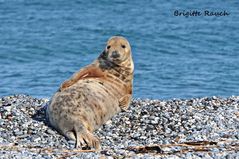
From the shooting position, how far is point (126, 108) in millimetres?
9406

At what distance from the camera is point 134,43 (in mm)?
20109

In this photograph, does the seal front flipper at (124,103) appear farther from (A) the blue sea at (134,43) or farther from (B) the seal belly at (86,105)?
(A) the blue sea at (134,43)

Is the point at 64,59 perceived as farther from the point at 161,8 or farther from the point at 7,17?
the point at 161,8

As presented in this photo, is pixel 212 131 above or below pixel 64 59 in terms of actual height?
above

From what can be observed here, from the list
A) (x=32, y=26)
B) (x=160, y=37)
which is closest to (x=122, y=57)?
(x=160, y=37)

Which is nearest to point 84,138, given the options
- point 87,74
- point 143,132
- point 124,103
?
point 143,132

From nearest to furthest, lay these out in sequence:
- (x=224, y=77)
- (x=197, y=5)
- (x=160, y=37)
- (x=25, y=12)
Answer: (x=224, y=77) → (x=160, y=37) → (x=25, y=12) → (x=197, y=5)

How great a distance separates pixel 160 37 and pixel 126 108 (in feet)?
36.0

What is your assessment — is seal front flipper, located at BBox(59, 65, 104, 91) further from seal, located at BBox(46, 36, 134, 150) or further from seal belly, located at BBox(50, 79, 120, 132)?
seal belly, located at BBox(50, 79, 120, 132)

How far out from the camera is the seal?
8.26 meters

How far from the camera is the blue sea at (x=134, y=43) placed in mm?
15203

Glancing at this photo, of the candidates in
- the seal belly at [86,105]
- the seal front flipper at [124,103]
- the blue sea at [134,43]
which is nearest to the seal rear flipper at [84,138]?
the seal belly at [86,105]

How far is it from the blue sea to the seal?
384 centimetres

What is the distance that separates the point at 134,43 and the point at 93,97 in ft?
36.9
